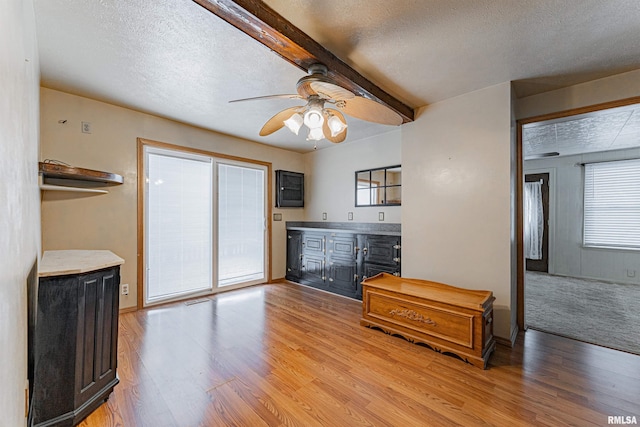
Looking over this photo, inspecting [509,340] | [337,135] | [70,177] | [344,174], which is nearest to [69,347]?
[70,177]

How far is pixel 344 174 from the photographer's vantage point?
4574 mm

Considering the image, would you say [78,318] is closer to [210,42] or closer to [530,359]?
[210,42]

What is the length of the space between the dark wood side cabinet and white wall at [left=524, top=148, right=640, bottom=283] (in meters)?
7.27

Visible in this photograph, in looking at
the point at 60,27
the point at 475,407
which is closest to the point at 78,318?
the point at 60,27

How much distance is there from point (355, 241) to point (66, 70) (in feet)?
11.7

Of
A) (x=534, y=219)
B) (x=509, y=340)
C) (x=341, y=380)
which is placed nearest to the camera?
(x=341, y=380)

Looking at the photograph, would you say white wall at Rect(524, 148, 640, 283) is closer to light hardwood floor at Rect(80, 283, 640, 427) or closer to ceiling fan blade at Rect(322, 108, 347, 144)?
light hardwood floor at Rect(80, 283, 640, 427)

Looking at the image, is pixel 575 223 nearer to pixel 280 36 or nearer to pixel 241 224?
pixel 241 224

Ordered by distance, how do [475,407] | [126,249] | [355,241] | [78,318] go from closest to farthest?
[78,318], [475,407], [126,249], [355,241]

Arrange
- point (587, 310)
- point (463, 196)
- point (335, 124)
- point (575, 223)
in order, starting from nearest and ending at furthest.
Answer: point (335, 124), point (463, 196), point (587, 310), point (575, 223)

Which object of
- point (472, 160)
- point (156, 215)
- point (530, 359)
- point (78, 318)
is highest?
point (472, 160)

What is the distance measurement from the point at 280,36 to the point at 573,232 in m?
6.58

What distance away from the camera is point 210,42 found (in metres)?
1.92

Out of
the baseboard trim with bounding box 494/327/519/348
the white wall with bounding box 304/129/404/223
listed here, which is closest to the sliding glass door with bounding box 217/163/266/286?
the white wall with bounding box 304/129/404/223
